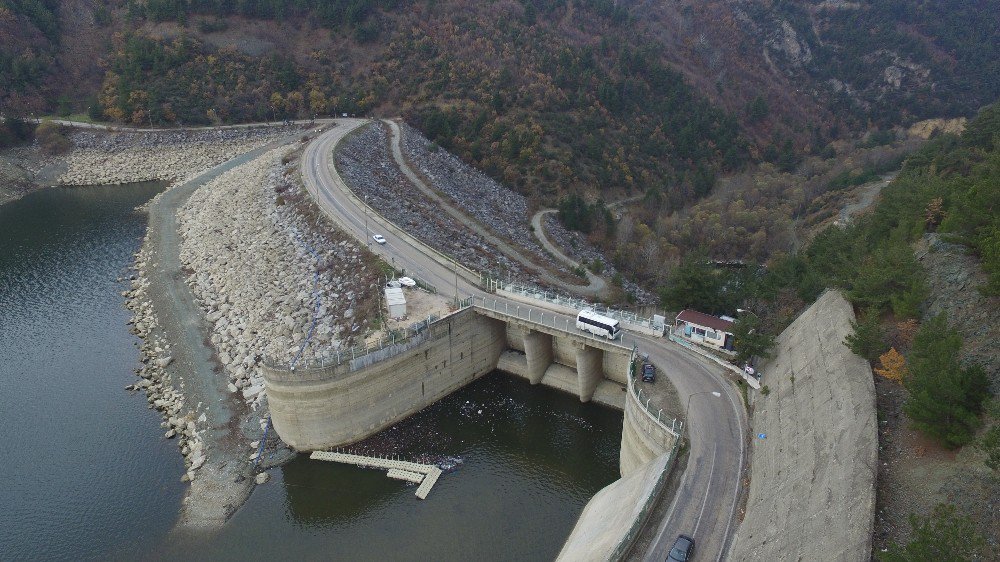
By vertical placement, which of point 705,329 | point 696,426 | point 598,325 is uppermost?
point 705,329

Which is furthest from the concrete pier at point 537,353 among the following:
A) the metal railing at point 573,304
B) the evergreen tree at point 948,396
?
the evergreen tree at point 948,396

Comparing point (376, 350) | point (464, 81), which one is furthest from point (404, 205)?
point (464, 81)

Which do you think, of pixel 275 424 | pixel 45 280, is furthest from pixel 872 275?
pixel 45 280

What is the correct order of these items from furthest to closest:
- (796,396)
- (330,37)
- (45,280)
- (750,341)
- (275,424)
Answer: (330,37), (45,280), (275,424), (750,341), (796,396)

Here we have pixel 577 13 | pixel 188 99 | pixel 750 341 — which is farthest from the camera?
pixel 577 13

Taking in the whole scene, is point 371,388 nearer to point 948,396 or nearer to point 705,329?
point 705,329

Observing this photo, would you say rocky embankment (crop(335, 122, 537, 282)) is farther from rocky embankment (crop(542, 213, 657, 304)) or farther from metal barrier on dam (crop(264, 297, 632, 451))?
rocky embankment (crop(542, 213, 657, 304))

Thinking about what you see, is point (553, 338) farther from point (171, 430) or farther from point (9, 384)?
point (9, 384)
